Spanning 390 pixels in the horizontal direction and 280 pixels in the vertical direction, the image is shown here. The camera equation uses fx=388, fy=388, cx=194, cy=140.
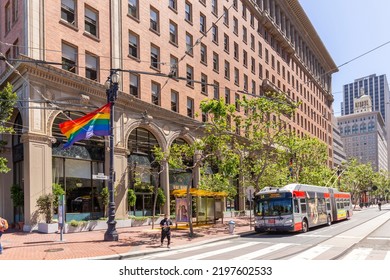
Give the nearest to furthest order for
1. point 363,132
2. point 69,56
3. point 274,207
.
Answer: point 274,207 < point 69,56 < point 363,132

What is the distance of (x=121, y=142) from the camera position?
1144 inches

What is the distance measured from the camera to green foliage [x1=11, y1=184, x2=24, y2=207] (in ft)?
79.9

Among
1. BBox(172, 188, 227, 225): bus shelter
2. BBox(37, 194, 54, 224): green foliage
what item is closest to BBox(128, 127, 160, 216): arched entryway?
BBox(172, 188, 227, 225): bus shelter

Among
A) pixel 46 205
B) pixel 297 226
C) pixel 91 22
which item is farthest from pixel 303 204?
pixel 91 22

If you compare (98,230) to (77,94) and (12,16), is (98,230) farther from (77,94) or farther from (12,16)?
(12,16)

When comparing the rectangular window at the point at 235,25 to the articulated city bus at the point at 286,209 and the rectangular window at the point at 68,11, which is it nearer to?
the rectangular window at the point at 68,11

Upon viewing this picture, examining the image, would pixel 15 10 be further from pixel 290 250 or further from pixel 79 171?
pixel 290 250

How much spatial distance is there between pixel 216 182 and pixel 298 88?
43628 millimetres

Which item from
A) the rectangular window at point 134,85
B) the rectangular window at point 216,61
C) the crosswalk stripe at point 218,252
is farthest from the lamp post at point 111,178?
the rectangular window at point 216,61

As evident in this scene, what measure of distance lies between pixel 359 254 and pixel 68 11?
2311 cm

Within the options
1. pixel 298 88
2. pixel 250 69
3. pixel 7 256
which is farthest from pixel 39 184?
pixel 298 88

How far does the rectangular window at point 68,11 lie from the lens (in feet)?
85.7

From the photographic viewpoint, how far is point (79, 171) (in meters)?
26.8

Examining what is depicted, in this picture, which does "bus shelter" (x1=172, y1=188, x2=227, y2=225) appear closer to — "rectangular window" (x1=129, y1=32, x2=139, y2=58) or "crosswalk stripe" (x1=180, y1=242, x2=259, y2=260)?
"crosswalk stripe" (x1=180, y1=242, x2=259, y2=260)
